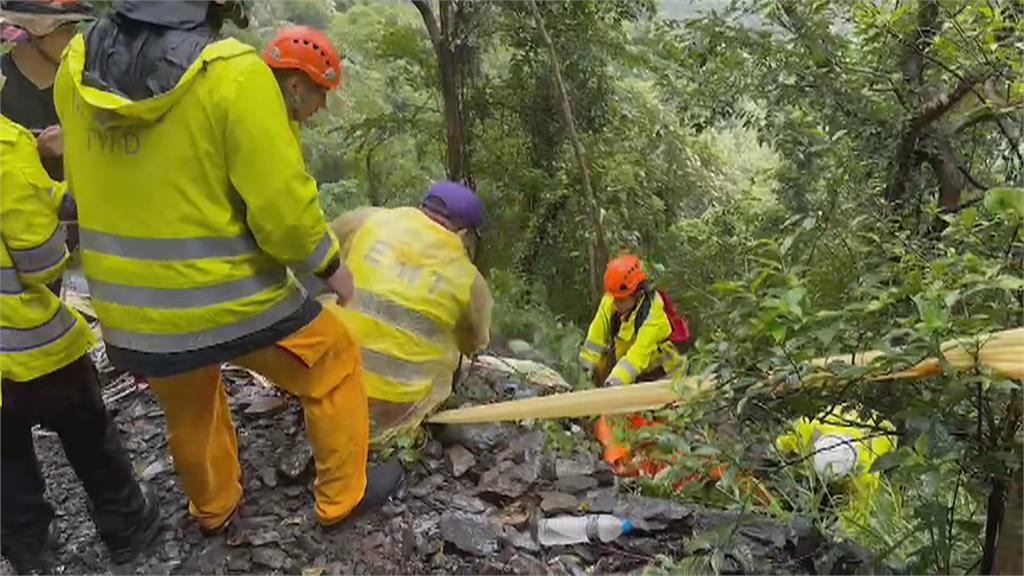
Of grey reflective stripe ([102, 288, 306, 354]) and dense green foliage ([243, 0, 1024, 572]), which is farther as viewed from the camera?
grey reflective stripe ([102, 288, 306, 354])

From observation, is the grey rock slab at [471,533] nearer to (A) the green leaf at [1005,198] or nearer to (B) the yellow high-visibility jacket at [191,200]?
(B) the yellow high-visibility jacket at [191,200]

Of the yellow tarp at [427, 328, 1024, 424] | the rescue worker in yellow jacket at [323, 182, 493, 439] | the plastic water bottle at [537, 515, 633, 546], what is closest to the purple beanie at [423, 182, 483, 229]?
the rescue worker in yellow jacket at [323, 182, 493, 439]

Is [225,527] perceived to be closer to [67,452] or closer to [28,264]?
[67,452]

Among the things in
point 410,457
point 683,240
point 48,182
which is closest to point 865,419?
point 410,457

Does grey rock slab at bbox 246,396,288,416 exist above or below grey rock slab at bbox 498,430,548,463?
below

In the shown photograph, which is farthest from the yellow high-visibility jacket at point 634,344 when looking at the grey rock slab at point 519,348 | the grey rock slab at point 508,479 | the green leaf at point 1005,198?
the green leaf at point 1005,198

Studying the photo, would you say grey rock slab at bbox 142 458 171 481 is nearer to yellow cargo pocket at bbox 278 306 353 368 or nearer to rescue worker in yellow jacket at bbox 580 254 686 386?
yellow cargo pocket at bbox 278 306 353 368

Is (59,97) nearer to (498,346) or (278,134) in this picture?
(278,134)

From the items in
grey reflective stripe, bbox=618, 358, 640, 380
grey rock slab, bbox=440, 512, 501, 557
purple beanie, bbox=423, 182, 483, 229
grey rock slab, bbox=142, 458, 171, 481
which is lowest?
grey rock slab, bbox=142, 458, 171, 481

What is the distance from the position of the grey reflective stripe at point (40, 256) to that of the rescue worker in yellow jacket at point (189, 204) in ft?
0.32

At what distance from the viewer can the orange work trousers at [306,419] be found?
2.82m

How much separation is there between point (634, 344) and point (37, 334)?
3199mm

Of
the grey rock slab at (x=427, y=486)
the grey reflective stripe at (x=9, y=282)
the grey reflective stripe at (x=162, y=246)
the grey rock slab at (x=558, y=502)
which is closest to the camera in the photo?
the grey reflective stripe at (x=162, y=246)

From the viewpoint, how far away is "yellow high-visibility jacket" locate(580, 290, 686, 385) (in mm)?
5008
